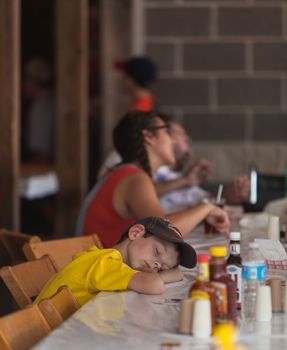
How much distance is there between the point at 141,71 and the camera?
24.0 feet

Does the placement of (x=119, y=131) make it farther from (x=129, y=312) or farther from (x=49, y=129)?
(x=49, y=129)

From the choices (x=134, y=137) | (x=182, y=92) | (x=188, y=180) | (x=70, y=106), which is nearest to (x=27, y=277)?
(x=134, y=137)

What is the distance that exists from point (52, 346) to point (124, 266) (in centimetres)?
72

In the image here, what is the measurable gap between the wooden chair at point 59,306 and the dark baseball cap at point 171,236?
14.4 inches

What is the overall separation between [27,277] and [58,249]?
58 centimetres

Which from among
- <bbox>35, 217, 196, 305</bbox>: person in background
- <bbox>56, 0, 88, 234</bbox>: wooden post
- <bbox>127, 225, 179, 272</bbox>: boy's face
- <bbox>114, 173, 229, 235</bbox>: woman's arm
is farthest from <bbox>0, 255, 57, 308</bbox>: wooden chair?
<bbox>56, 0, 88, 234</bbox>: wooden post

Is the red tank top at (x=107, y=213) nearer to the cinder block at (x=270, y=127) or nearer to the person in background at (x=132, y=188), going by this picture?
the person in background at (x=132, y=188)

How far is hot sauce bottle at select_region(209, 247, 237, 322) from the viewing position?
2.63 metres

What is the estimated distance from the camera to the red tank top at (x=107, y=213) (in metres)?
4.80

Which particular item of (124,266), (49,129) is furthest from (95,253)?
(49,129)

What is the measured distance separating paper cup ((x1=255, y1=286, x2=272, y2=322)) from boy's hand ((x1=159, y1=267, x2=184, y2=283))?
52 cm

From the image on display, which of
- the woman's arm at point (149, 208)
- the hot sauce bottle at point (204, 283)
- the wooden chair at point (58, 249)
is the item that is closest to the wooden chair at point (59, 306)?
the hot sauce bottle at point (204, 283)

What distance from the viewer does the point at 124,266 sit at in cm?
312

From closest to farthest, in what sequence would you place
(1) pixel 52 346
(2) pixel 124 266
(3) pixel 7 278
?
(1) pixel 52 346, (2) pixel 124 266, (3) pixel 7 278
